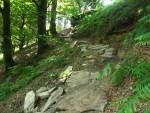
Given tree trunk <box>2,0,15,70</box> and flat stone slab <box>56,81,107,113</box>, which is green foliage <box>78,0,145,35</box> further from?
flat stone slab <box>56,81,107,113</box>

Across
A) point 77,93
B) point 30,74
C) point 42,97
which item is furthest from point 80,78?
point 30,74

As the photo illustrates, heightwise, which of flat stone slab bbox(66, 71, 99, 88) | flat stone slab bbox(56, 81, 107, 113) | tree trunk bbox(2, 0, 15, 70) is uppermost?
tree trunk bbox(2, 0, 15, 70)

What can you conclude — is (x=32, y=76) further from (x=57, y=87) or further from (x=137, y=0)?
(x=137, y=0)

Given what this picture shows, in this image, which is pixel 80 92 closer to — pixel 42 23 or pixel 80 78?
pixel 80 78

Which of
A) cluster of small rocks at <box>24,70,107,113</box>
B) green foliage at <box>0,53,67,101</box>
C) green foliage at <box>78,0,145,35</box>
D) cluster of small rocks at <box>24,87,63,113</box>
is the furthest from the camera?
green foliage at <box>78,0,145,35</box>

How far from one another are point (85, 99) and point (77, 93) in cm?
45

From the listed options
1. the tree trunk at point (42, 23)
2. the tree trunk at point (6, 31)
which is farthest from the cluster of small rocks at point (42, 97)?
the tree trunk at point (6, 31)

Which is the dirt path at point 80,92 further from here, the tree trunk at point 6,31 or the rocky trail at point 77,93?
the tree trunk at point 6,31

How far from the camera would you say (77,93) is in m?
7.63

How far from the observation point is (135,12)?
10.8 m

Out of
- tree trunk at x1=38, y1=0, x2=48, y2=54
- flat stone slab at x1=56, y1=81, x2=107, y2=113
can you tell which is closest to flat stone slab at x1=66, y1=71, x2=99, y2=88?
flat stone slab at x1=56, y1=81, x2=107, y2=113

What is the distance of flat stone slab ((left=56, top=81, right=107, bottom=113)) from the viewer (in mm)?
6844

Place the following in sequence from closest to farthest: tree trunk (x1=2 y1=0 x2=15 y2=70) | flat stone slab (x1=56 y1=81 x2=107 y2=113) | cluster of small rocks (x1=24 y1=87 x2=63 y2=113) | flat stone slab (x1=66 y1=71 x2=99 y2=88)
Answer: flat stone slab (x1=56 y1=81 x2=107 y2=113) < cluster of small rocks (x1=24 y1=87 x2=63 y2=113) < flat stone slab (x1=66 y1=71 x2=99 y2=88) < tree trunk (x1=2 y1=0 x2=15 y2=70)

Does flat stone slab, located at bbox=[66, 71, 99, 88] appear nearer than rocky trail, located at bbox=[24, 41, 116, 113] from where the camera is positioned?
No
